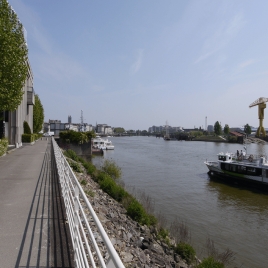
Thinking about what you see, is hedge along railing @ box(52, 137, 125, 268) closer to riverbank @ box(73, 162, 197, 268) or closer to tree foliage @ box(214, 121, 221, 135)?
riverbank @ box(73, 162, 197, 268)

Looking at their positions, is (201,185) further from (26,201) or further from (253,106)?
(253,106)

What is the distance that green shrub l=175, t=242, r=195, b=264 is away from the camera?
8.62 m

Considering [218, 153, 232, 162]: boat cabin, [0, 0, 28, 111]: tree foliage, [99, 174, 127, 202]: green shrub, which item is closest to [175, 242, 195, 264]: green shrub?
[99, 174, 127, 202]: green shrub

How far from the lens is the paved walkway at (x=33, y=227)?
4145 millimetres

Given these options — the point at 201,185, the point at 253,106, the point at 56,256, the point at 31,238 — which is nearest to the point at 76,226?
the point at 56,256

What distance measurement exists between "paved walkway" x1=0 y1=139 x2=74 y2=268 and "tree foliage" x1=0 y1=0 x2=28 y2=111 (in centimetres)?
795

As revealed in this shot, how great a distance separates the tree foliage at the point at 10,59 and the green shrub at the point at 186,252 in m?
12.4

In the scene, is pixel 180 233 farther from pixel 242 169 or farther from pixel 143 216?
pixel 242 169

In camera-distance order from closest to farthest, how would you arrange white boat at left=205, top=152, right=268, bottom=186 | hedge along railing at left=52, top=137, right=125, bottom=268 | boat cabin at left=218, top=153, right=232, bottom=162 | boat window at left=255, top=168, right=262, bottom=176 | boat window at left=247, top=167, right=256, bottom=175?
1. hedge along railing at left=52, top=137, right=125, bottom=268
2. white boat at left=205, top=152, right=268, bottom=186
3. boat window at left=255, top=168, right=262, bottom=176
4. boat window at left=247, top=167, right=256, bottom=175
5. boat cabin at left=218, top=153, right=232, bottom=162

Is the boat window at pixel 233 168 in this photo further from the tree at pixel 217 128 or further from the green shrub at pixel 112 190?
the tree at pixel 217 128

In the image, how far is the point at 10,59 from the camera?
14.9 metres

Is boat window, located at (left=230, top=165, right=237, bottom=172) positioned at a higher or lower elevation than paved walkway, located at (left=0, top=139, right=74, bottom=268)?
lower

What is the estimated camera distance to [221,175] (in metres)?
27.0

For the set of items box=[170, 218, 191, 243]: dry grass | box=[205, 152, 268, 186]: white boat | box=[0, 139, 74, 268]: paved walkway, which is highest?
box=[0, 139, 74, 268]: paved walkway
